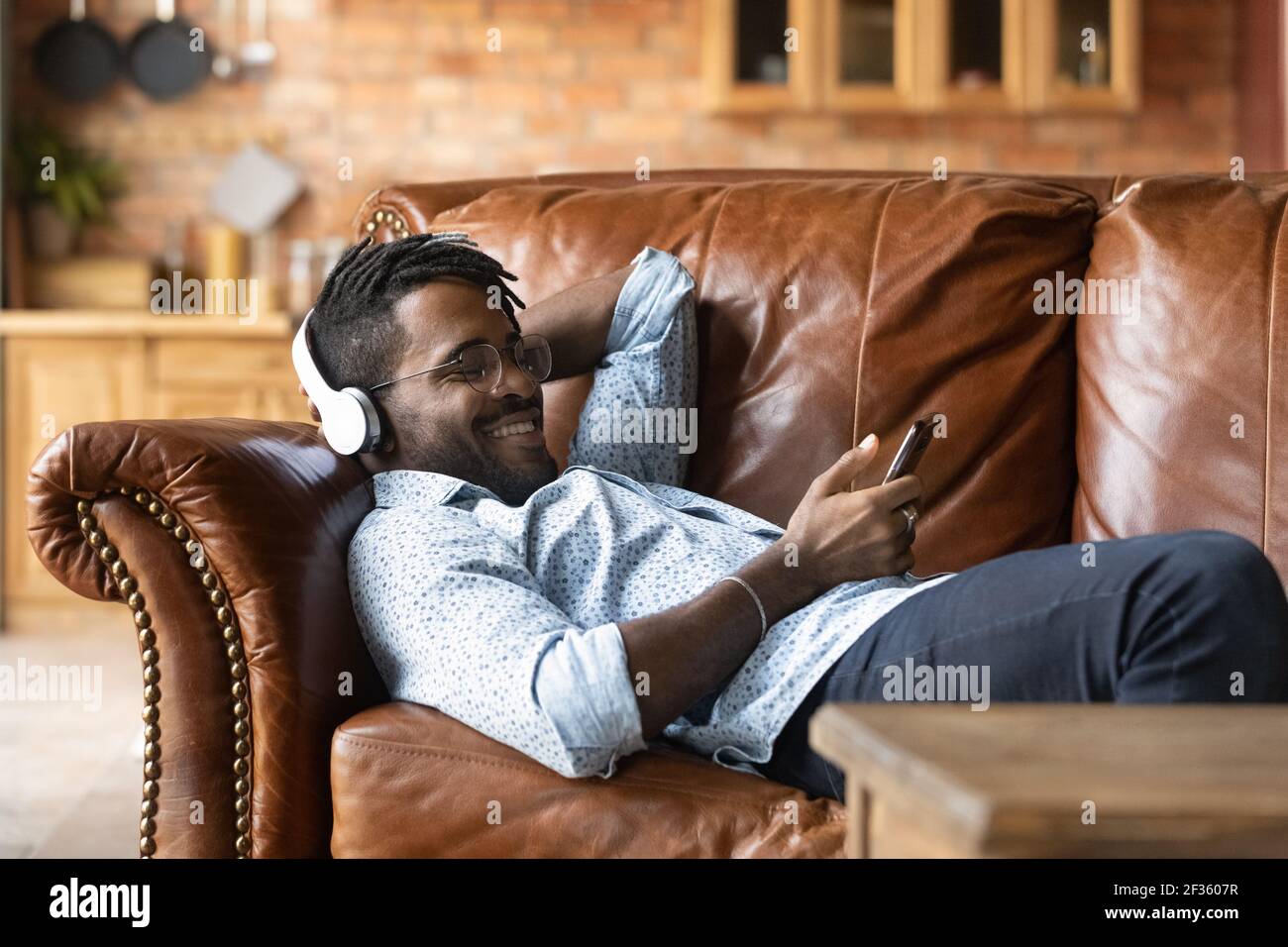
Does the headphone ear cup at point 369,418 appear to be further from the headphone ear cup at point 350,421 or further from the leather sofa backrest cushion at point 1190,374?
the leather sofa backrest cushion at point 1190,374

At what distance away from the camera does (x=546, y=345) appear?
1.60 meters

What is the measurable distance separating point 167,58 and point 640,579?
3483 millimetres

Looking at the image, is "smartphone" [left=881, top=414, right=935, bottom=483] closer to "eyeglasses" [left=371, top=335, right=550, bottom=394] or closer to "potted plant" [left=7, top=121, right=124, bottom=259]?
"eyeglasses" [left=371, top=335, right=550, bottom=394]

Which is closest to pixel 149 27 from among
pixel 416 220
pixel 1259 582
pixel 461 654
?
pixel 416 220

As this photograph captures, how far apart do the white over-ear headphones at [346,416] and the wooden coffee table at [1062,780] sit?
2.74 feet

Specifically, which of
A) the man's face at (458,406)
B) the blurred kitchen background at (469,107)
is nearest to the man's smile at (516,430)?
the man's face at (458,406)

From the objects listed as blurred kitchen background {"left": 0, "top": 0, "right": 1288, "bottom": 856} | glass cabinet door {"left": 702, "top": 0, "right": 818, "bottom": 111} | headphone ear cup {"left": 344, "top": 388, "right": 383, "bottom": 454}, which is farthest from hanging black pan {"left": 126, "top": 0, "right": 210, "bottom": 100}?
headphone ear cup {"left": 344, "top": 388, "right": 383, "bottom": 454}

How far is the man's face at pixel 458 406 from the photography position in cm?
149

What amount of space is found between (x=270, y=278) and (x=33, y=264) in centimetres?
70

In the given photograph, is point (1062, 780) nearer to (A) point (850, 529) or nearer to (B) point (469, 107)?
(A) point (850, 529)

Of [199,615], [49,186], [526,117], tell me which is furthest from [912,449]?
[49,186]

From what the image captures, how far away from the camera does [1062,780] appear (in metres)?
0.64

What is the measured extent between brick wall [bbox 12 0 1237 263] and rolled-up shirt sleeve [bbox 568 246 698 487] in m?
2.66

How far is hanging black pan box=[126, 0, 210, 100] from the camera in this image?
4.13 m
